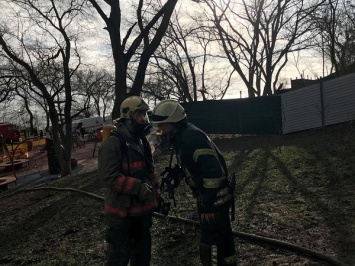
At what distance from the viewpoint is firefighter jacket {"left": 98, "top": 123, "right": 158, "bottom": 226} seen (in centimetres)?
297

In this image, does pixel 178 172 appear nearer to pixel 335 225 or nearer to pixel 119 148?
pixel 119 148

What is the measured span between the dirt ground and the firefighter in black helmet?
88cm

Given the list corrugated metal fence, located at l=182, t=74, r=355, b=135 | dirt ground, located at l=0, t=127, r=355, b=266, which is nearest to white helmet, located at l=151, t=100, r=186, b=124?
dirt ground, located at l=0, t=127, r=355, b=266

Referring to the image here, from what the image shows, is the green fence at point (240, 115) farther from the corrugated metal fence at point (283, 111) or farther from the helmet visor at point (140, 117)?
the helmet visor at point (140, 117)

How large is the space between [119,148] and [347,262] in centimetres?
241

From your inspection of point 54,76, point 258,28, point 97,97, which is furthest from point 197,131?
point 97,97

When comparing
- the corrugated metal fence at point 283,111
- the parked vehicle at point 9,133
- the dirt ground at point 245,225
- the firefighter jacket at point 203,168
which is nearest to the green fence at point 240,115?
the corrugated metal fence at point 283,111

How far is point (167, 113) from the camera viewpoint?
3078mm

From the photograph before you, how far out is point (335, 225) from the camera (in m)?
4.27

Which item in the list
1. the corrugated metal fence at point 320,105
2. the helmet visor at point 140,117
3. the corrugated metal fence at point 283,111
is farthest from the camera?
the corrugated metal fence at point 283,111

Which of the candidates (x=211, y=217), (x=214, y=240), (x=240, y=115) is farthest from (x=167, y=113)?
(x=240, y=115)

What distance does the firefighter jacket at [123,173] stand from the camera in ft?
9.73

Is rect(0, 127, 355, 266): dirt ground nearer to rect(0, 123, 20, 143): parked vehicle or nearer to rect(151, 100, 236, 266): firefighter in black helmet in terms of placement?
rect(151, 100, 236, 266): firefighter in black helmet

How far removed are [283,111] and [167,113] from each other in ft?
39.3
